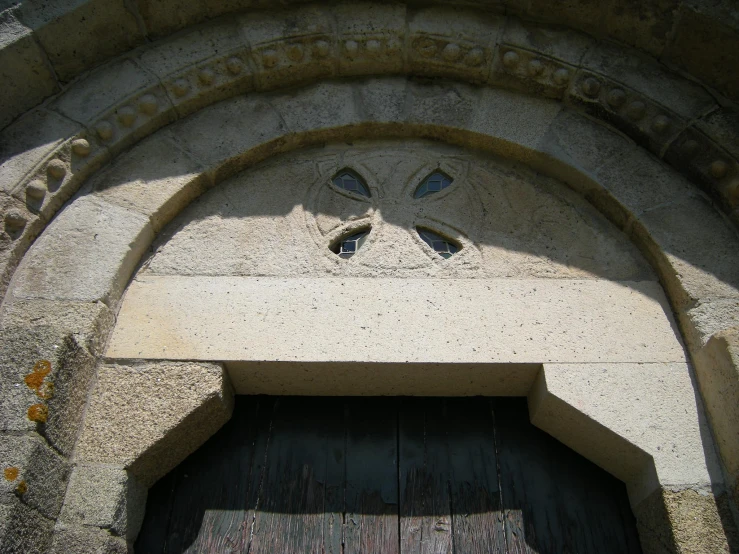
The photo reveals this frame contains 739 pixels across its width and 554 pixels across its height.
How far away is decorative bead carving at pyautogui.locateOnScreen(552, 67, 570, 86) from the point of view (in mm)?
2822

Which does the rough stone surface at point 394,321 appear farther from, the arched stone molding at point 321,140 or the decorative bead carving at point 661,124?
the decorative bead carving at point 661,124

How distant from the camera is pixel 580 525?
85.5 inches

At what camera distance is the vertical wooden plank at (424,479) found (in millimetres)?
2131

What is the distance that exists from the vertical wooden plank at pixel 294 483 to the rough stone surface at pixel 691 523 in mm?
1031

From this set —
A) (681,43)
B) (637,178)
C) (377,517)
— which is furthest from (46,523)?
(681,43)

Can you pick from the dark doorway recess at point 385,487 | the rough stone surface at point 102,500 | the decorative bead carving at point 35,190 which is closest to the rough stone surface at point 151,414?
the rough stone surface at point 102,500

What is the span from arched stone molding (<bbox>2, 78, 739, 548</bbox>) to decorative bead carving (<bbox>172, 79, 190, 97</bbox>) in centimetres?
11

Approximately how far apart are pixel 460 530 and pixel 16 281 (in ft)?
5.59

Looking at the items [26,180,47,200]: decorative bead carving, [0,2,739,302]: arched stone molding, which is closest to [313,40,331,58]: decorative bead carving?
[0,2,739,302]: arched stone molding

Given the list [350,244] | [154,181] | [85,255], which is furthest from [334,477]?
[154,181]

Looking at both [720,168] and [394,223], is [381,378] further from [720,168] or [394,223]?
[720,168]

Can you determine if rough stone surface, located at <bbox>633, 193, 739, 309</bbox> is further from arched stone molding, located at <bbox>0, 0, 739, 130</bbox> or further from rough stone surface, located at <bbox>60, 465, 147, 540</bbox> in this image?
rough stone surface, located at <bbox>60, 465, 147, 540</bbox>

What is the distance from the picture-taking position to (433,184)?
284 centimetres

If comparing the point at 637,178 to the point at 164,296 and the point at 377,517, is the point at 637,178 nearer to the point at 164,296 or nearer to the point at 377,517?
the point at 377,517
